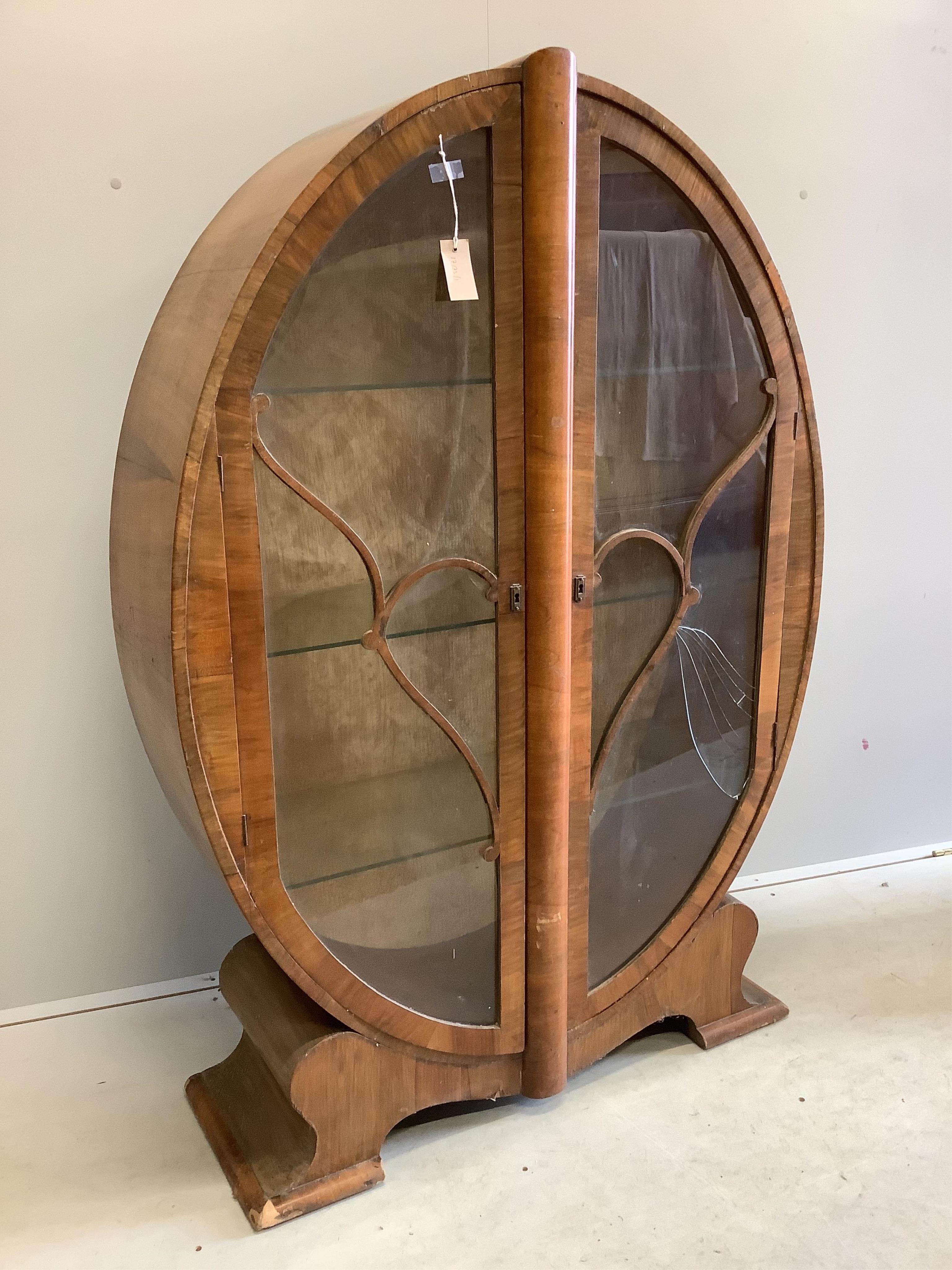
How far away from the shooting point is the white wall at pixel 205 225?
5.74 ft

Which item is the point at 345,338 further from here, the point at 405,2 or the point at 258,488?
the point at 405,2

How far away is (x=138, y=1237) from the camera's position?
151 centimetres

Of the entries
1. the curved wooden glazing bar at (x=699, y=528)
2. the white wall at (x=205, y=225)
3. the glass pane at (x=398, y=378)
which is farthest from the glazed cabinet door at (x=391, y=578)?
the white wall at (x=205, y=225)

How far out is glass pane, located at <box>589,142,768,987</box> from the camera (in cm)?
154

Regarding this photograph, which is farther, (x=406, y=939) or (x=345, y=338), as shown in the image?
(x=406, y=939)

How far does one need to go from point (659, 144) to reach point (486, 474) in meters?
0.52

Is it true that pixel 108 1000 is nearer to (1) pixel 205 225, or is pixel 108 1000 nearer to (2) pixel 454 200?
(1) pixel 205 225

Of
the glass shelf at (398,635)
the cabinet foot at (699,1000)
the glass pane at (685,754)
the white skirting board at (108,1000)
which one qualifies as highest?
the glass shelf at (398,635)

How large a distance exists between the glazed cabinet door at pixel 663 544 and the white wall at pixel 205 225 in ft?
2.09

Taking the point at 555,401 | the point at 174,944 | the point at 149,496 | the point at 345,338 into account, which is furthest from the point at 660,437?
the point at 174,944

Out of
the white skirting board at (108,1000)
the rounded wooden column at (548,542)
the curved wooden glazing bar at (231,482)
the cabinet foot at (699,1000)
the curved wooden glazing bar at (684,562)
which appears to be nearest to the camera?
the curved wooden glazing bar at (231,482)

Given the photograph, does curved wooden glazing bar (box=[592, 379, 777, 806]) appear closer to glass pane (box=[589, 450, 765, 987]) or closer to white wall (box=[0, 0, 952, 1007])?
glass pane (box=[589, 450, 765, 987])

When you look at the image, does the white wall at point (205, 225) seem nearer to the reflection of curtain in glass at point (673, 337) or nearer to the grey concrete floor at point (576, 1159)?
the grey concrete floor at point (576, 1159)

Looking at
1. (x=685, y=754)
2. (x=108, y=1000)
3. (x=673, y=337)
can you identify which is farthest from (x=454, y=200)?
(x=108, y=1000)
